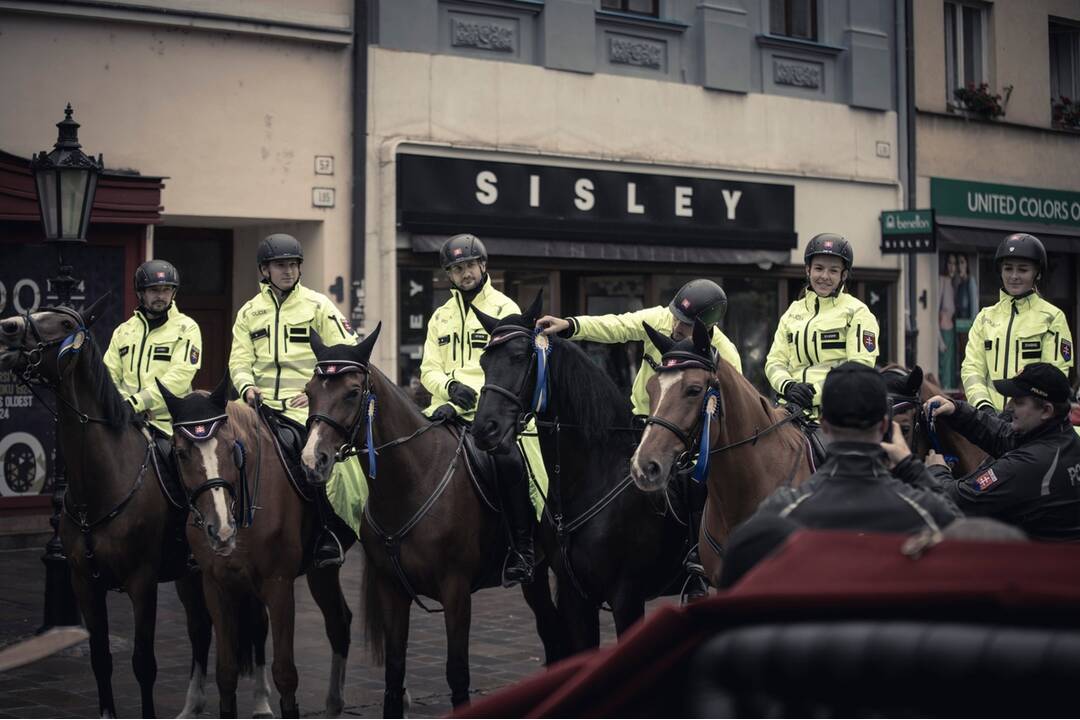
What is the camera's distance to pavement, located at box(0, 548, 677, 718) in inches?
303

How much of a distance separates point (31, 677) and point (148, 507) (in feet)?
5.08

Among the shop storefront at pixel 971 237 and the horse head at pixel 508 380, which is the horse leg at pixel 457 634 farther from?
the shop storefront at pixel 971 237

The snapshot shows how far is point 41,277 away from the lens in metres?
13.5

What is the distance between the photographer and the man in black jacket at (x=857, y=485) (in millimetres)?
3424

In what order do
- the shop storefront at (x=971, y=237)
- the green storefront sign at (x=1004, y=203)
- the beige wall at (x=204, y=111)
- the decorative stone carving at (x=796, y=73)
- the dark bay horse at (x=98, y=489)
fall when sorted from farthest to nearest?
the green storefront sign at (x=1004, y=203) → the shop storefront at (x=971, y=237) → the decorative stone carving at (x=796, y=73) → the beige wall at (x=204, y=111) → the dark bay horse at (x=98, y=489)

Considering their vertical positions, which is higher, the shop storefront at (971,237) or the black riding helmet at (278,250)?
the shop storefront at (971,237)

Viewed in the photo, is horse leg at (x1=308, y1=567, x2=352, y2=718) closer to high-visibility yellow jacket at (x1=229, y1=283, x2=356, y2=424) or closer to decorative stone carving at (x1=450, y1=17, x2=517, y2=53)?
high-visibility yellow jacket at (x1=229, y1=283, x2=356, y2=424)

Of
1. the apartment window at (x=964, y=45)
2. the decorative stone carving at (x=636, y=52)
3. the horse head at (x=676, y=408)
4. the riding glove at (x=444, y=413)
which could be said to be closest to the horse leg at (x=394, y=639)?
the riding glove at (x=444, y=413)

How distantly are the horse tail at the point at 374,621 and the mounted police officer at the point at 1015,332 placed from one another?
3.80 meters

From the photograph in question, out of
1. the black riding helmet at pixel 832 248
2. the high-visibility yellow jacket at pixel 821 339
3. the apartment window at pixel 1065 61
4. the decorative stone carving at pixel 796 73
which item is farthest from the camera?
the apartment window at pixel 1065 61

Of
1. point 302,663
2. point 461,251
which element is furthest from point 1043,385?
point 302,663

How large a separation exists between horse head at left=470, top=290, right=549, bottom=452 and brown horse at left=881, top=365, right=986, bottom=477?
6.02ft

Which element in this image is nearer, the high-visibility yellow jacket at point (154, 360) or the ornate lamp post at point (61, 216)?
the high-visibility yellow jacket at point (154, 360)

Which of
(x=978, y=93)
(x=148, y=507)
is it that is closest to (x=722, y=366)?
(x=148, y=507)
